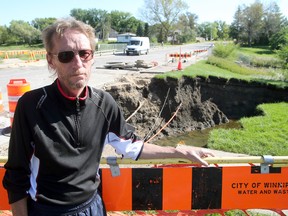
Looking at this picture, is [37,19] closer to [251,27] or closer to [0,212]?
[251,27]

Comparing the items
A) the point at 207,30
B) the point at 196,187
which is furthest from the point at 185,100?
the point at 207,30

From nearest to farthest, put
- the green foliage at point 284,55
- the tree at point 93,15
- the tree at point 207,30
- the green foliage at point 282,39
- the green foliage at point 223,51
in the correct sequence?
the green foliage at point 284,55, the green foliage at point 282,39, the green foliage at point 223,51, the tree at point 93,15, the tree at point 207,30

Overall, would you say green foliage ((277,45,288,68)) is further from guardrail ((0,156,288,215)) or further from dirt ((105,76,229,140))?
guardrail ((0,156,288,215))

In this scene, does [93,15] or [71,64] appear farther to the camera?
[93,15]

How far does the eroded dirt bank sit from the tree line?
40.6m

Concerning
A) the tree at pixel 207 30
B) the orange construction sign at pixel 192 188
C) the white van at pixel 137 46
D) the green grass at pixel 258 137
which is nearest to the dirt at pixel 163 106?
the green grass at pixel 258 137

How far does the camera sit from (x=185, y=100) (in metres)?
17.2

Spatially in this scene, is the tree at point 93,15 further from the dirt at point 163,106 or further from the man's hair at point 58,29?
the man's hair at point 58,29

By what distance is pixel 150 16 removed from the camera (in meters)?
95.1

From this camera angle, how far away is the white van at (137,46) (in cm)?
3872

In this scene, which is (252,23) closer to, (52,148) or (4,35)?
(4,35)

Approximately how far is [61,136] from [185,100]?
15.6 metres

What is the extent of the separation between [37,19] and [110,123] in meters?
108

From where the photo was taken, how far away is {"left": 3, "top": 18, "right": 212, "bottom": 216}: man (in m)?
1.83
